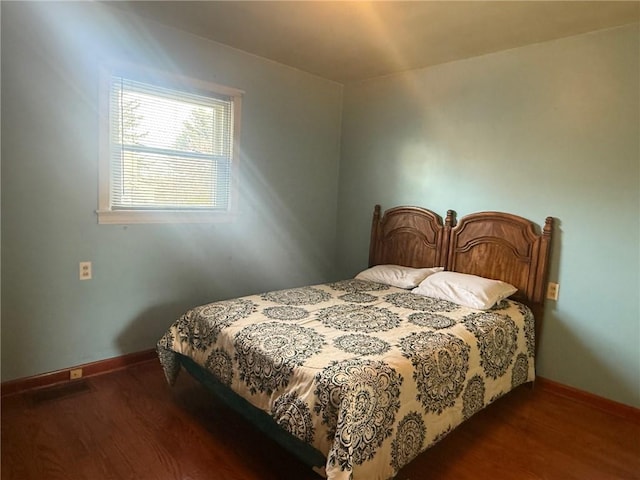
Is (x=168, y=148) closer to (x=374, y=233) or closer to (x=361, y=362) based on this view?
(x=374, y=233)

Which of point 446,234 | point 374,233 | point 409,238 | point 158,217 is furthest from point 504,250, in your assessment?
point 158,217

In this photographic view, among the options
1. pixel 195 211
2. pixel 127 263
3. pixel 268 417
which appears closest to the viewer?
pixel 268 417

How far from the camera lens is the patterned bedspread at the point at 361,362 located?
157 cm

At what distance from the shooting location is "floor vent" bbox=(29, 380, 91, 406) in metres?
2.36

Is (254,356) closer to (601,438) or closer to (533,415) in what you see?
(533,415)

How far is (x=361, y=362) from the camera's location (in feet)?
5.61

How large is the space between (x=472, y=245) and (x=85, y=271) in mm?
2707

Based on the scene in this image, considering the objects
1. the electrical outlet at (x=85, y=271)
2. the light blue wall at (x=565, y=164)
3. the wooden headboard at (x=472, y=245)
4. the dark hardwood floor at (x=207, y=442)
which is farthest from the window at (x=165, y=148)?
the light blue wall at (x=565, y=164)

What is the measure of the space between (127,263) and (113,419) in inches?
39.4

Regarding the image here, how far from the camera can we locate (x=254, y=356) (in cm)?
190

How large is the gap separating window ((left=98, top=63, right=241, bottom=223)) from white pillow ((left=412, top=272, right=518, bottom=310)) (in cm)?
165

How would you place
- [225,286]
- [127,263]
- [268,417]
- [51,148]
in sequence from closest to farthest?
[268,417] < [51,148] < [127,263] < [225,286]

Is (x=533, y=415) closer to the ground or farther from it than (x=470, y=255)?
closer to the ground

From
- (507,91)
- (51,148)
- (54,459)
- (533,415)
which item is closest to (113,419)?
(54,459)
